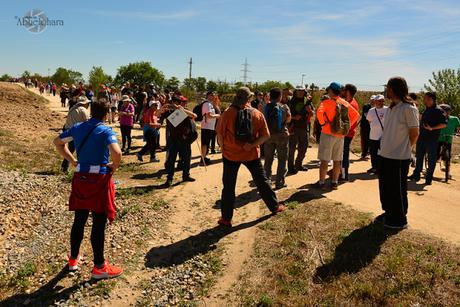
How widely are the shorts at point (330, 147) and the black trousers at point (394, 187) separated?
1.70m

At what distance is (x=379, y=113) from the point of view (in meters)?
8.63

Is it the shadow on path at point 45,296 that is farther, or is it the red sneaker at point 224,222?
the red sneaker at point 224,222

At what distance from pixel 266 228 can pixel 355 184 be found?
10.0 feet

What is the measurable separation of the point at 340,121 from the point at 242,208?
7.58 ft

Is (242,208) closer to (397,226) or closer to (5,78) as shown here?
(397,226)

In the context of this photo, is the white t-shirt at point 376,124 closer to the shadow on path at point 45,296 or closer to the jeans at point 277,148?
the jeans at point 277,148

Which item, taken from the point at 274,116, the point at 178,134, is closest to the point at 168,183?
the point at 178,134

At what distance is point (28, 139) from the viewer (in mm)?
13562

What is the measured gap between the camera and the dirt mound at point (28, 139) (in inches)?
397

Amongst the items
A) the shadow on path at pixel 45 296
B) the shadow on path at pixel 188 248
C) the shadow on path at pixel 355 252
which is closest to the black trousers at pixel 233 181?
the shadow on path at pixel 188 248

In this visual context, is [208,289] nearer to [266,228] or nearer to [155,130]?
[266,228]

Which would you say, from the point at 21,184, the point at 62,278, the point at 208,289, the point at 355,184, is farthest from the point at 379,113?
the point at 21,184

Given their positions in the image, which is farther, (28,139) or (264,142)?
(28,139)

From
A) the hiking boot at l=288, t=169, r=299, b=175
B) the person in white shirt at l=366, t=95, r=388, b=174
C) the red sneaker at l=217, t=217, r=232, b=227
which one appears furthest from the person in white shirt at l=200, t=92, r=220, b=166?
the red sneaker at l=217, t=217, r=232, b=227
